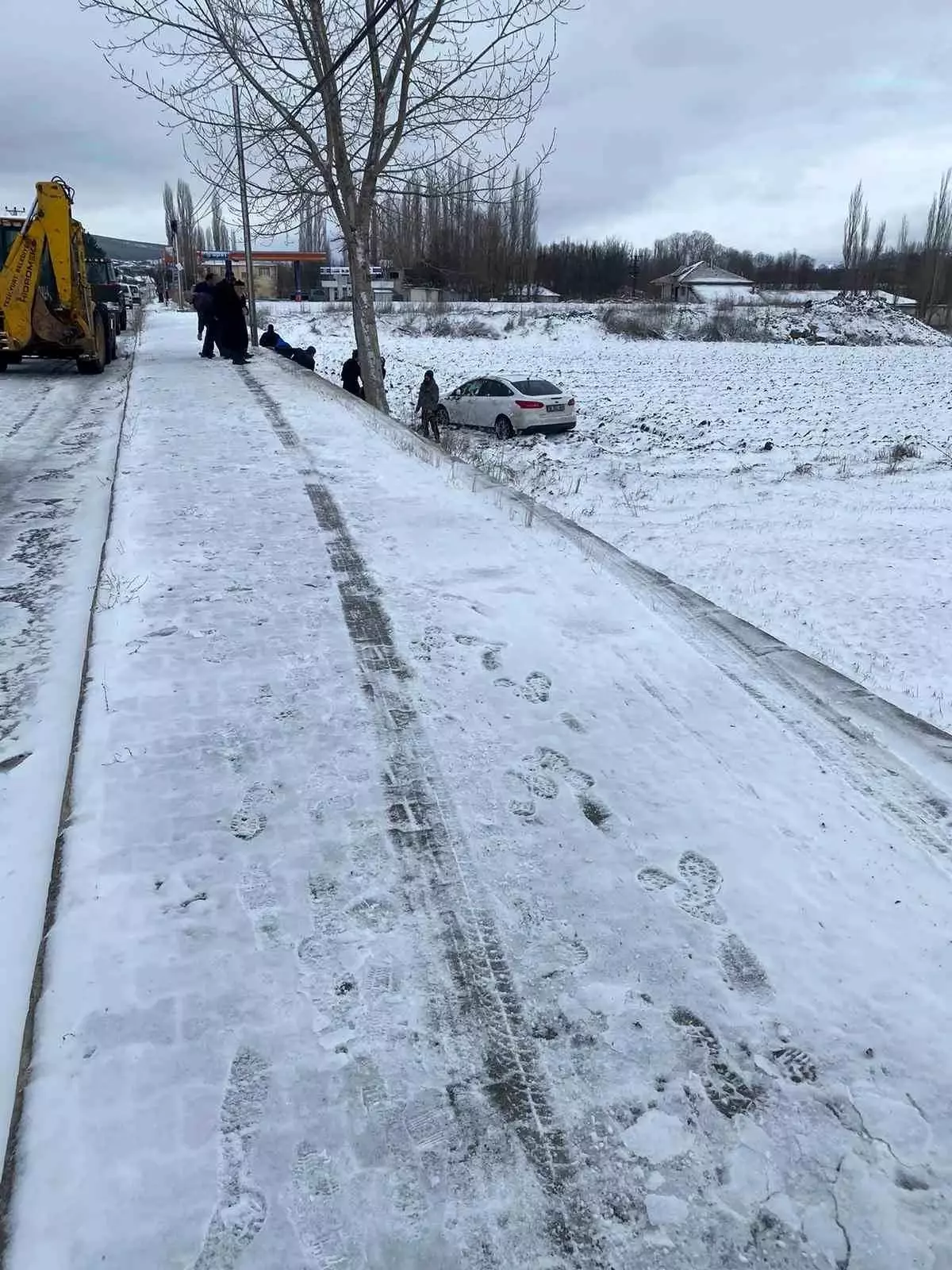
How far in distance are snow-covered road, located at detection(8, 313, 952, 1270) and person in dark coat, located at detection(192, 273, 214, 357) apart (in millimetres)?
13547

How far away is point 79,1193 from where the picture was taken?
1.83 metres

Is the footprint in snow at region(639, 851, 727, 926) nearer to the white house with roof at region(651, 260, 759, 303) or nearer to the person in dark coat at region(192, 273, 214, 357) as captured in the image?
the person in dark coat at region(192, 273, 214, 357)

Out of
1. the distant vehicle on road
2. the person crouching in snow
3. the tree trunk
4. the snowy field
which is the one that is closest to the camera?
the snowy field

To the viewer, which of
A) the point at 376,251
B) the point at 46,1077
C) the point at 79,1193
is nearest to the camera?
the point at 79,1193

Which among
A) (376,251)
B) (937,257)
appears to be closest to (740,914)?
(376,251)

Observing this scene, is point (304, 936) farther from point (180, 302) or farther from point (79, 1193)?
point (180, 302)

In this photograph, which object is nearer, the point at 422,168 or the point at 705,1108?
the point at 705,1108

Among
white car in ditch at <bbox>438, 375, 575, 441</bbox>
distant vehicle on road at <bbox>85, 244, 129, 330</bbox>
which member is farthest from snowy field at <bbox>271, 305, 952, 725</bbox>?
distant vehicle on road at <bbox>85, 244, 129, 330</bbox>

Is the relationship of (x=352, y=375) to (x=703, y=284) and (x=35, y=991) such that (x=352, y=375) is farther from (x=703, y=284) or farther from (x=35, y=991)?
(x=703, y=284)

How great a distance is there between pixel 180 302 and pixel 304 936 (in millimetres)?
54759

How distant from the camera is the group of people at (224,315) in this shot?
51.4 ft

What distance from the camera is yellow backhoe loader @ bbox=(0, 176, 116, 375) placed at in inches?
543

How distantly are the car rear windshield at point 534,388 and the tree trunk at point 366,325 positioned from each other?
300 centimetres

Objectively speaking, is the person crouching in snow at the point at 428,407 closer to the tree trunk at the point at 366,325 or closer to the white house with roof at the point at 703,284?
the tree trunk at the point at 366,325
